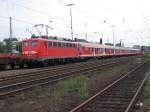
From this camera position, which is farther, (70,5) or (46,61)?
(70,5)

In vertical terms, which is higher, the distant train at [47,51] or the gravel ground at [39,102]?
the distant train at [47,51]

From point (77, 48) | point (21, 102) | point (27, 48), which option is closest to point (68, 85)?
point (21, 102)

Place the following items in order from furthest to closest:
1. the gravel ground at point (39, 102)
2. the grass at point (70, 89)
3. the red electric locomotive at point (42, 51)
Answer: the red electric locomotive at point (42, 51) → the grass at point (70, 89) → the gravel ground at point (39, 102)

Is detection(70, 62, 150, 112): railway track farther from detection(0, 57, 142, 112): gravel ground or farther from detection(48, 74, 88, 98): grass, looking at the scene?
detection(48, 74, 88, 98): grass

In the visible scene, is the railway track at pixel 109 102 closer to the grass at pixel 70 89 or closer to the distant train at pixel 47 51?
the grass at pixel 70 89

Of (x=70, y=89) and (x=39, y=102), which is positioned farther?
(x=70, y=89)

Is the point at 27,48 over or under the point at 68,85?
over

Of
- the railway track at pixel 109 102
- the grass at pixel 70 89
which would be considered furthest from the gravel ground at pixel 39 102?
the railway track at pixel 109 102

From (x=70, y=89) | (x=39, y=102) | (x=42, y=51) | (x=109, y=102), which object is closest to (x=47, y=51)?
(x=42, y=51)

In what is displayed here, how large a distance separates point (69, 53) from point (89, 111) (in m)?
28.3

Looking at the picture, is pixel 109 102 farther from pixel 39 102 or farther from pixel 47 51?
pixel 47 51

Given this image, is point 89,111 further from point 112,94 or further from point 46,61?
point 46,61

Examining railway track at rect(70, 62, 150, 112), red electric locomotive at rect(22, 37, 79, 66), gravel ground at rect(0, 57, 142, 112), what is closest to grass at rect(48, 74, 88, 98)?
gravel ground at rect(0, 57, 142, 112)

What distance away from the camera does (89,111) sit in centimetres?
905
